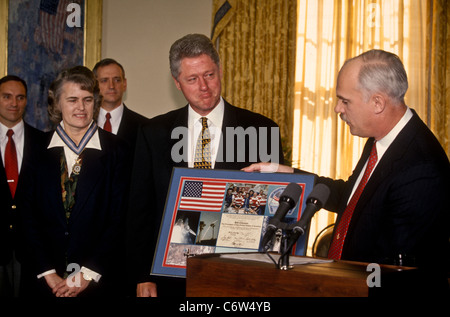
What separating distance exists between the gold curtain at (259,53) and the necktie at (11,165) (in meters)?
3.15

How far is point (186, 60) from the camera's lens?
3027 millimetres

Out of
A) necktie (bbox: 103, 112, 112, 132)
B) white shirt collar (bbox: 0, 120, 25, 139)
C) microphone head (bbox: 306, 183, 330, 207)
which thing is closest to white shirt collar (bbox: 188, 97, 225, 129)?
microphone head (bbox: 306, 183, 330, 207)

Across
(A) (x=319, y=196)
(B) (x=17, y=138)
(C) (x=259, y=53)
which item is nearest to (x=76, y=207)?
(B) (x=17, y=138)

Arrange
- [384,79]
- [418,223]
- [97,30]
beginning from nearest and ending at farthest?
[418,223] → [384,79] → [97,30]

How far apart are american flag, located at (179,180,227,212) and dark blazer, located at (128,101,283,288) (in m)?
0.18

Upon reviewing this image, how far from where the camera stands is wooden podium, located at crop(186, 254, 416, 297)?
68.9 inches

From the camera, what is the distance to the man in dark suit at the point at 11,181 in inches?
165

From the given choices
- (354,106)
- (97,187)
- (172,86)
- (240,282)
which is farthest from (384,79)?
(172,86)

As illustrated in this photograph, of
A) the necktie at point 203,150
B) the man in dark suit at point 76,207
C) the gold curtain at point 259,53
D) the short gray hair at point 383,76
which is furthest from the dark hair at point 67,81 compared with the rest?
the gold curtain at point 259,53

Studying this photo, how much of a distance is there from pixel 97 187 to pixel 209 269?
1.56m

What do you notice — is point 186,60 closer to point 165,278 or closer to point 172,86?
point 165,278

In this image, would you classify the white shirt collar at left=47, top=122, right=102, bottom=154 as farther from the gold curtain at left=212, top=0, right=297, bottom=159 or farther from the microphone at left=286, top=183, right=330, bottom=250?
the gold curtain at left=212, top=0, right=297, bottom=159

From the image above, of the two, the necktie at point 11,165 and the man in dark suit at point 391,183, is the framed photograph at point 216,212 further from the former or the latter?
the necktie at point 11,165

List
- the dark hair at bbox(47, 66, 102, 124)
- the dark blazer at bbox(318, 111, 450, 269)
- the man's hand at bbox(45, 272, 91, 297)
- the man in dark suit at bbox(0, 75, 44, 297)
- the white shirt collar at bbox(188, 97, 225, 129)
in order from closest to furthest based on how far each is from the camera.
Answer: the dark blazer at bbox(318, 111, 450, 269), the white shirt collar at bbox(188, 97, 225, 129), the man's hand at bbox(45, 272, 91, 297), the dark hair at bbox(47, 66, 102, 124), the man in dark suit at bbox(0, 75, 44, 297)
